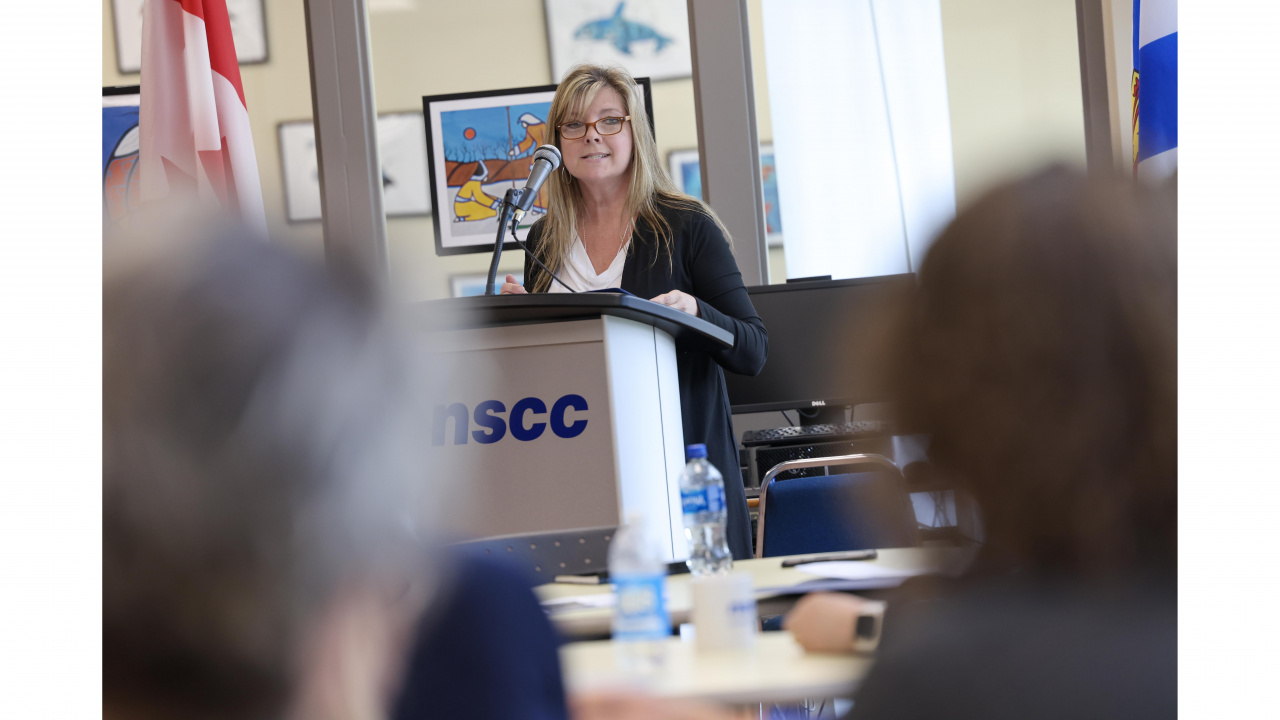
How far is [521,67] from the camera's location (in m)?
4.31

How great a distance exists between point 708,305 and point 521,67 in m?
2.53

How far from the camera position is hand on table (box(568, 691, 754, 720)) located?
3.10ft

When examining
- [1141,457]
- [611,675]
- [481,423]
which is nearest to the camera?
[1141,457]

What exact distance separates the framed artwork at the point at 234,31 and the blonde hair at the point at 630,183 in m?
2.59

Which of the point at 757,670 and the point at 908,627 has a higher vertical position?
the point at 908,627

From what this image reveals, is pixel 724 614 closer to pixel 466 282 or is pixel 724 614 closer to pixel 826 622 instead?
pixel 826 622

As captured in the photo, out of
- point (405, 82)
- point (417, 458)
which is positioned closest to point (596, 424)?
point (417, 458)

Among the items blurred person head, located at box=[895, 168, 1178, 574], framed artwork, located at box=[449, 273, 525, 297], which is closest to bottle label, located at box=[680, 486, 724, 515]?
blurred person head, located at box=[895, 168, 1178, 574]

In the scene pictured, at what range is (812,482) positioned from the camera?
2.16m

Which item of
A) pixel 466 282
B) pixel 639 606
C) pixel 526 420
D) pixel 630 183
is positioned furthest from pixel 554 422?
pixel 466 282

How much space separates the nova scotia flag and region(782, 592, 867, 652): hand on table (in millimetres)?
2334

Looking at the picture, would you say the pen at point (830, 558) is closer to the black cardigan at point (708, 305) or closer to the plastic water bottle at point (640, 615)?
the plastic water bottle at point (640, 615)

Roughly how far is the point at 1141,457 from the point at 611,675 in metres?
0.64

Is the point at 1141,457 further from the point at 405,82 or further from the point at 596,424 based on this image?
the point at 405,82
